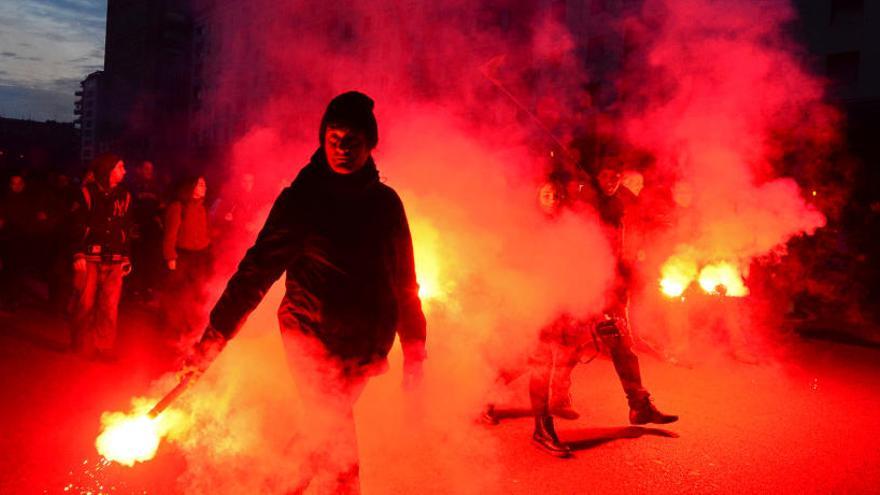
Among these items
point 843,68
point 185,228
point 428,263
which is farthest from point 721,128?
point 843,68

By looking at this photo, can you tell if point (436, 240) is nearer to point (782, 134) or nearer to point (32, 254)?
point (32, 254)

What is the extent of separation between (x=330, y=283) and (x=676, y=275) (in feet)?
20.9

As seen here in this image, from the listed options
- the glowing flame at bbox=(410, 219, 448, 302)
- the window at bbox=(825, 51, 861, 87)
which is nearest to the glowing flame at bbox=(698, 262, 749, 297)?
the glowing flame at bbox=(410, 219, 448, 302)

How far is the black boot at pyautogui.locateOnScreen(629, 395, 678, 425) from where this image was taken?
4801 mm

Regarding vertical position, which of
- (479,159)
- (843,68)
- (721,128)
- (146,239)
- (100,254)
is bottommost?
(146,239)

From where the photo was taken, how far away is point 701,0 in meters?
16.8

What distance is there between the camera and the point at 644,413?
480 cm

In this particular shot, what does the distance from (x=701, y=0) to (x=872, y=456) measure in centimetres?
1480

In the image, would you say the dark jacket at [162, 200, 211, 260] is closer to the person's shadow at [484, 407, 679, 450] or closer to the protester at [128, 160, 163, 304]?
the protester at [128, 160, 163, 304]

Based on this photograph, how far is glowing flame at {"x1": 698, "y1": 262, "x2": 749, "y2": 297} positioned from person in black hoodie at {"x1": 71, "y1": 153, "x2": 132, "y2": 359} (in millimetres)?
6311

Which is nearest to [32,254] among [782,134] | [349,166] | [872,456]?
[349,166]

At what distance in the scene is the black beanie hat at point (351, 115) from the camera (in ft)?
8.68

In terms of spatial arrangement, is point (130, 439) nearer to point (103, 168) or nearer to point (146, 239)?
point (103, 168)

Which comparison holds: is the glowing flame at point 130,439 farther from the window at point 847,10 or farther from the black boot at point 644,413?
the window at point 847,10
